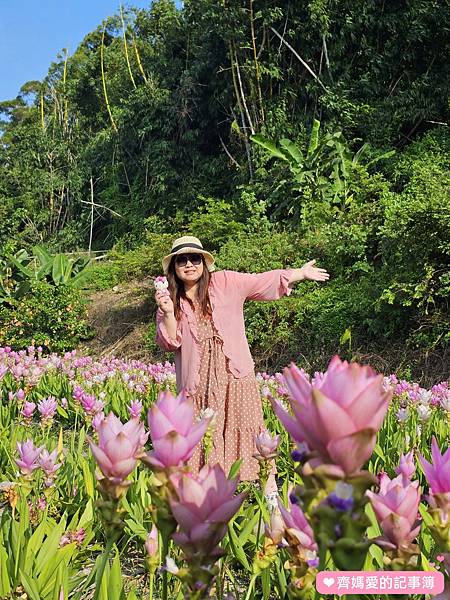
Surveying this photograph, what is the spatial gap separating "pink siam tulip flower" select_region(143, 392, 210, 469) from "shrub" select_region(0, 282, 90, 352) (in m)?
8.33

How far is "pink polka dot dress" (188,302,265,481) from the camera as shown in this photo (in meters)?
2.59

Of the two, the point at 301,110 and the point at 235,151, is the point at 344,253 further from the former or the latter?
the point at 235,151

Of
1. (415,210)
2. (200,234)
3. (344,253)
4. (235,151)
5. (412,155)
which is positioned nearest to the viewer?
(415,210)

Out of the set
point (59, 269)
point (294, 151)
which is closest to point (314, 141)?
point (294, 151)

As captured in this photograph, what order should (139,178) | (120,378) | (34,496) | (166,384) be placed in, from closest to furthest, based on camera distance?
(34,496), (166,384), (120,378), (139,178)

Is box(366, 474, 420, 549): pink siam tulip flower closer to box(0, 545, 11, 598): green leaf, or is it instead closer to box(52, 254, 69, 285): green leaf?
box(0, 545, 11, 598): green leaf

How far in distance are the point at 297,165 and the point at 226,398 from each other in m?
6.85

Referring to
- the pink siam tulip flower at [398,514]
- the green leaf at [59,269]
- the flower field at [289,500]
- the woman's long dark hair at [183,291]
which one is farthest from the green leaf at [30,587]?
the green leaf at [59,269]

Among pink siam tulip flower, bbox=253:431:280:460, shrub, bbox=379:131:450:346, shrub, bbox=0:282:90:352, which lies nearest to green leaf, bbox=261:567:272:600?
pink siam tulip flower, bbox=253:431:280:460

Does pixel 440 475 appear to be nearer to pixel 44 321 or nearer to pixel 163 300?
pixel 163 300

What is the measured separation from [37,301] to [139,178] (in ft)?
20.2

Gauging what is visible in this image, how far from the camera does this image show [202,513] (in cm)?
62

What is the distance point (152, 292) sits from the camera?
342 inches

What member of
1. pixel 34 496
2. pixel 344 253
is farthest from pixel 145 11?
pixel 34 496
